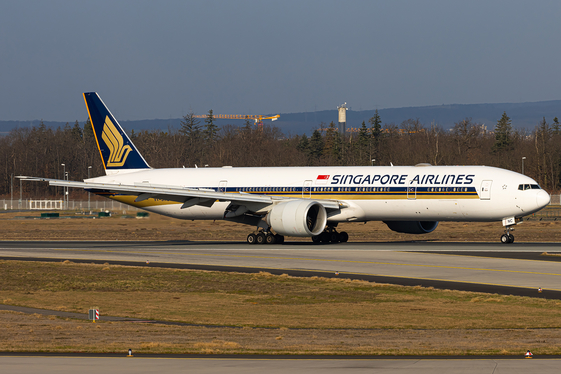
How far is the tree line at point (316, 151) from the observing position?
12938 centimetres

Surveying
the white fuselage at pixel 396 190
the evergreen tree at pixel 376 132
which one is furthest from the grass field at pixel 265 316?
the evergreen tree at pixel 376 132

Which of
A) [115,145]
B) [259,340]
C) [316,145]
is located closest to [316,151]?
[316,145]

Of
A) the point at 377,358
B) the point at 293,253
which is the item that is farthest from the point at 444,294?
the point at 293,253

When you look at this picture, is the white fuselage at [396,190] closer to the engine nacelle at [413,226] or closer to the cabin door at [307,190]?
the cabin door at [307,190]

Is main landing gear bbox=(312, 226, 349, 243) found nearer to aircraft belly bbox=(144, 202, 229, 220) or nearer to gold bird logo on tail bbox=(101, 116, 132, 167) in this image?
aircraft belly bbox=(144, 202, 229, 220)

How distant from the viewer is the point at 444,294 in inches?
818

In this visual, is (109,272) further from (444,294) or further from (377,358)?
(377,358)

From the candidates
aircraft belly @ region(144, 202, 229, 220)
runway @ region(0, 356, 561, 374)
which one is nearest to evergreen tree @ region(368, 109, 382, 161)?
aircraft belly @ region(144, 202, 229, 220)

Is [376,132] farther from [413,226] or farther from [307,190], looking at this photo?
[307,190]

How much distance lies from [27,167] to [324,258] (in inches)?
5962

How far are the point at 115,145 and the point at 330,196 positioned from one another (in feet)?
54.8

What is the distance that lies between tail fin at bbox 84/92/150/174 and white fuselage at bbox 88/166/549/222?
399cm

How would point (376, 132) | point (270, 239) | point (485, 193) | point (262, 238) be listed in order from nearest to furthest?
point (485, 193), point (262, 238), point (270, 239), point (376, 132)

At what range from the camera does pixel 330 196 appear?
39906mm
